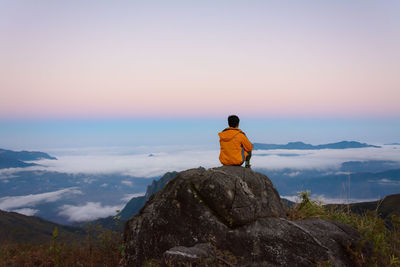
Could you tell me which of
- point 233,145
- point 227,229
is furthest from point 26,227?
point 227,229

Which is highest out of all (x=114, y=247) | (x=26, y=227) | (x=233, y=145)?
(x=233, y=145)

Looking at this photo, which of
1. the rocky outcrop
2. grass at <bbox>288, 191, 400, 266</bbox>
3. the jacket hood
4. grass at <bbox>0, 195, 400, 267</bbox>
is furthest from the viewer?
the jacket hood

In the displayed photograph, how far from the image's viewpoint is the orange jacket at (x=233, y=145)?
942 cm

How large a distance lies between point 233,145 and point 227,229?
9.79ft

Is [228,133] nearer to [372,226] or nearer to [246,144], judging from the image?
[246,144]

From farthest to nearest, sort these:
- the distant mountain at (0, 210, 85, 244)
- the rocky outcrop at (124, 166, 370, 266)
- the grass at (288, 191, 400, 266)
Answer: the distant mountain at (0, 210, 85, 244), the grass at (288, 191, 400, 266), the rocky outcrop at (124, 166, 370, 266)

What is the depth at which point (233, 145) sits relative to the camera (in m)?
9.48

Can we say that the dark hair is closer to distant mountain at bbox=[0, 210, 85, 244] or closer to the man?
the man

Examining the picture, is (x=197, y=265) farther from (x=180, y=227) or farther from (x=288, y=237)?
(x=288, y=237)

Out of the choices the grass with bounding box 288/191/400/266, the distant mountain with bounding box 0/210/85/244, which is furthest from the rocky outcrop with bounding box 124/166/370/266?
the distant mountain with bounding box 0/210/85/244

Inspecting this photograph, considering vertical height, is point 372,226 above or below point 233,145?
below

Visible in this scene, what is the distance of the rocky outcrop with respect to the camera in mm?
7023

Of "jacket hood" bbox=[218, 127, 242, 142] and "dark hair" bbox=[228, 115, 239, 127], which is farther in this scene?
"dark hair" bbox=[228, 115, 239, 127]

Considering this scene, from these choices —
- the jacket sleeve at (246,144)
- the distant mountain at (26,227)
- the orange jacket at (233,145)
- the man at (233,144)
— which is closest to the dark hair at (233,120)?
the man at (233,144)
